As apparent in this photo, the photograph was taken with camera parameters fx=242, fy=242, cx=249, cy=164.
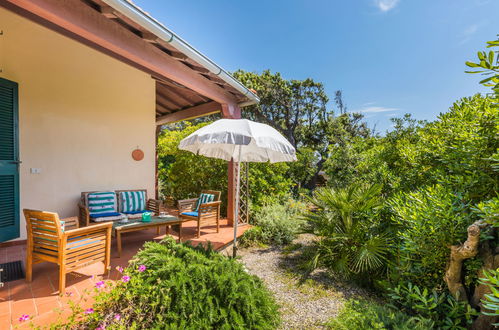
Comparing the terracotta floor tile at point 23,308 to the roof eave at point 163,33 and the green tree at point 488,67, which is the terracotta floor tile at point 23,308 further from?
the green tree at point 488,67

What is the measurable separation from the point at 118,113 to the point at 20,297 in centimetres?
478

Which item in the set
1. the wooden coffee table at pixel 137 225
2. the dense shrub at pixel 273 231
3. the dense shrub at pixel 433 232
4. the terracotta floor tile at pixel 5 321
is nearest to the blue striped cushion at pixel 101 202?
the wooden coffee table at pixel 137 225

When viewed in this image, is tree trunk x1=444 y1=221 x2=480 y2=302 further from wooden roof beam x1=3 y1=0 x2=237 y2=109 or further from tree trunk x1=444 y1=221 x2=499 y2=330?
wooden roof beam x1=3 y1=0 x2=237 y2=109

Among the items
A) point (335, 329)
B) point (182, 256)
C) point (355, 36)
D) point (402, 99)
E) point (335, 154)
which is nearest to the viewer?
point (335, 329)

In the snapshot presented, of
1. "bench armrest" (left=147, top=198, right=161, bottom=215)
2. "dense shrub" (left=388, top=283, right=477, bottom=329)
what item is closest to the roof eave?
"bench armrest" (left=147, top=198, right=161, bottom=215)

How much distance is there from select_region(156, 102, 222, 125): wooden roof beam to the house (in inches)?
2.2

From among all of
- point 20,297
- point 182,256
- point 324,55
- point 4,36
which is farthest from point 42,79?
point 324,55

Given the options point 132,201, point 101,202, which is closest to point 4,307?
point 101,202

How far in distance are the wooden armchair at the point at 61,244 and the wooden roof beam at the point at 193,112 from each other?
13.8 ft

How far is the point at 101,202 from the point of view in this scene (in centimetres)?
579

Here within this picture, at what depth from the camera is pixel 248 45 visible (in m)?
16.5

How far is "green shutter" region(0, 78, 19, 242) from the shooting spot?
14.5ft

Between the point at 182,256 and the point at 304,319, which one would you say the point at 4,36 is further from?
the point at 304,319

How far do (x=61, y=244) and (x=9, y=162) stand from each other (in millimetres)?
2780
